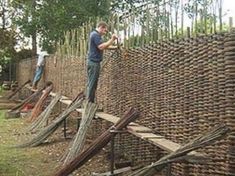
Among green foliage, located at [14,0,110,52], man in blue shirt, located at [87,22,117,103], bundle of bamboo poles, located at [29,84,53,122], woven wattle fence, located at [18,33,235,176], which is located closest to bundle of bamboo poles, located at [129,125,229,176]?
woven wattle fence, located at [18,33,235,176]

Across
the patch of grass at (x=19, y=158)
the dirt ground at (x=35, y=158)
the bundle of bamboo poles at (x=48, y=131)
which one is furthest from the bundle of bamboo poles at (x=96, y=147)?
the bundle of bamboo poles at (x=48, y=131)

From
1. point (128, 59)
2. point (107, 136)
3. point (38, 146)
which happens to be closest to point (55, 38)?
point (38, 146)

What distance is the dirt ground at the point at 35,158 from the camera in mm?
7867

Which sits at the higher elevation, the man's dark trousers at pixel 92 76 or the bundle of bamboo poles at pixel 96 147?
the man's dark trousers at pixel 92 76

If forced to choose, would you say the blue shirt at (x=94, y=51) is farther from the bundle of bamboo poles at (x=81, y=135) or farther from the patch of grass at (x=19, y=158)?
the patch of grass at (x=19, y=158)

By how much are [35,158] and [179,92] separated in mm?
3655

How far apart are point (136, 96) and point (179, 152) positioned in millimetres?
3250

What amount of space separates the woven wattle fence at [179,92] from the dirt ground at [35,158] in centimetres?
76

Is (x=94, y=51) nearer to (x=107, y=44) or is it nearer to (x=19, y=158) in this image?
(x=107, y=44)

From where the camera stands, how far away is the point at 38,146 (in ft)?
34.0

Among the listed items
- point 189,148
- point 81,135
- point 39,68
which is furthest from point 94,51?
point 39,68

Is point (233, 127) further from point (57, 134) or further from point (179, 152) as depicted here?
point (57, 134)

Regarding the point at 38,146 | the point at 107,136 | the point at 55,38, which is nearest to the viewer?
the point at 107,136

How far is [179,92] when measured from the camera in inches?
256
